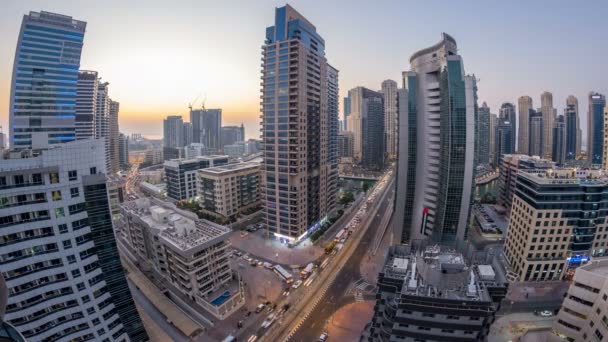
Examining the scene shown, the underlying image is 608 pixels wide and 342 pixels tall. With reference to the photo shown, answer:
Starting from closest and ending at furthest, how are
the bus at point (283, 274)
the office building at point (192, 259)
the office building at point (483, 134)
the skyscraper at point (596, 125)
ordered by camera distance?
the office building at point (192, 259) < the bus at point (283, 274) < the skyscraper at point (596, 125) < the office building at point (483, 134)

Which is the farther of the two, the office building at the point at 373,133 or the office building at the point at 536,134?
the office building at the point at 373,133

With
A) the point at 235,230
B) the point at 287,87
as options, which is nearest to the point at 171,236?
the point at 235,230

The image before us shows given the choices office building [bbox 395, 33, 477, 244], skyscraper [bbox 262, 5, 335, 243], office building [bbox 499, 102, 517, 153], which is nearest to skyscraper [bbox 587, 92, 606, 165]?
office building [bbox 499, 102, 517, 153]

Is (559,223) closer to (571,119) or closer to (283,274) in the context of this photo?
(283,274)

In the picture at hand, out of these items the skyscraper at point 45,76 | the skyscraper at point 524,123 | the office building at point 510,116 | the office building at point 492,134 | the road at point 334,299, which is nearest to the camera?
the road at point 334,299

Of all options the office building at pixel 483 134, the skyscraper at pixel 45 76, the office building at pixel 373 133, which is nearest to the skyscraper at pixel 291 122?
the skyscraper at pixel 45 76

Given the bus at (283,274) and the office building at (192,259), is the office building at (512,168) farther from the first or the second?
the office building at (192,259)
